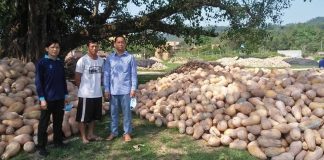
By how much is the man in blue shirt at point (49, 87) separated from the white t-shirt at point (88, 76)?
0.85ft

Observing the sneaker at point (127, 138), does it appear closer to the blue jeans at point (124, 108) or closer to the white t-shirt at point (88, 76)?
the blue jeans at point (124, 108)

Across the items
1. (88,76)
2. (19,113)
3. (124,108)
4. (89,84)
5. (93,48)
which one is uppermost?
(93,48)

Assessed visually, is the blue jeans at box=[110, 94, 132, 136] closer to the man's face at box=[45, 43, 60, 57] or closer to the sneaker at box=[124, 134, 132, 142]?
the sneaker at box=[124, 134, 132, 142]

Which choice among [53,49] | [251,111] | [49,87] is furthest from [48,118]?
[251,111]

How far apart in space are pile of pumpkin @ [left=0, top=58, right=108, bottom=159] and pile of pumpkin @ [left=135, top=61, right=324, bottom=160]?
4.55 feet

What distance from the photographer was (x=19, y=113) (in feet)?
23.3

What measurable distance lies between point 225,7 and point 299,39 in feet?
269

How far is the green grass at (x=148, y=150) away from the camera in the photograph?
19.4ft

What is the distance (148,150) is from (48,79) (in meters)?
1.65

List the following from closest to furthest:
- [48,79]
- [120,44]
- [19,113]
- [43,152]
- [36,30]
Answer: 1. [48,79]
2. [43,152]
3. [120,44]
4. [19,113]
5. [36,30]

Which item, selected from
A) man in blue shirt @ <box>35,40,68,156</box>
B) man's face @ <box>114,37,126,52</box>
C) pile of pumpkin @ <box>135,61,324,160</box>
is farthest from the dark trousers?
pile of pumpkin @ <box>135,61,324,160</box>

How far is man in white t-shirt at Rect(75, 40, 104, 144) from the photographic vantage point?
20.7ft

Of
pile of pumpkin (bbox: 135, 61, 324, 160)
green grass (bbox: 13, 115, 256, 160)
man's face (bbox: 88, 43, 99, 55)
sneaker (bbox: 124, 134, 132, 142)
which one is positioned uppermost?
man's face (bbox: 88, 43, 99, 55)

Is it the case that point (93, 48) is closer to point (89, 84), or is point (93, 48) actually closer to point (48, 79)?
point (89, 84)
